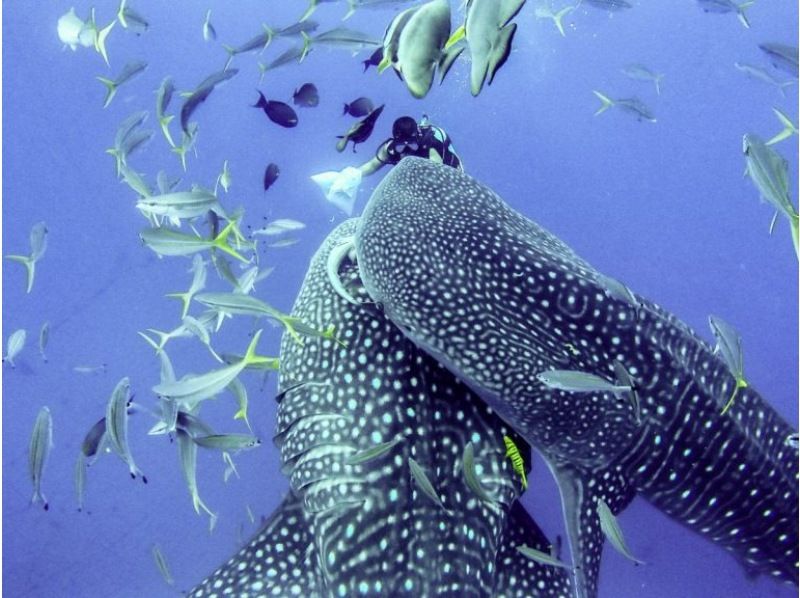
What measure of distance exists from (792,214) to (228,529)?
8.64 metres

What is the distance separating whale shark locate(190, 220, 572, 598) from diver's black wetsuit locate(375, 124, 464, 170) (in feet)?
6.72

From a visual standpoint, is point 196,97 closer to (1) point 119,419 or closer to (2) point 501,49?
(1) point 119,419

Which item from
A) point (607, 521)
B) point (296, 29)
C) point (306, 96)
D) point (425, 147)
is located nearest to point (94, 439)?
point (607, 521)

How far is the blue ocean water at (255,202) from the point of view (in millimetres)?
8711

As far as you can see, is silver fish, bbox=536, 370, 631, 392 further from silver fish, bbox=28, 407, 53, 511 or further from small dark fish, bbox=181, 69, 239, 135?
small dark fish, bbox=181, 69, 239, 135

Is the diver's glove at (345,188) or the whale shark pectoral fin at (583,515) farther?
the diver's glove at (345,188)

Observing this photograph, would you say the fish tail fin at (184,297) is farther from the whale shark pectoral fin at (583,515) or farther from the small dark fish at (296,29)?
the small dark fish at (296,29)

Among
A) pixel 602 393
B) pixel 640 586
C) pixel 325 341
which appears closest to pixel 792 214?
pixel 602 393

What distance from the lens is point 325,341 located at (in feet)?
9.24

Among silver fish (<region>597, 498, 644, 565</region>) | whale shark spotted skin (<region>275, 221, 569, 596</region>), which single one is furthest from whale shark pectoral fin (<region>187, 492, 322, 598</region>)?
silver fish (<region>597, 498, 644, 565</region>)

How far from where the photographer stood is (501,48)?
242cm

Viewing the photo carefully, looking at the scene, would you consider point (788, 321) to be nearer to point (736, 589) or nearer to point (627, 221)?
point (627, 221)

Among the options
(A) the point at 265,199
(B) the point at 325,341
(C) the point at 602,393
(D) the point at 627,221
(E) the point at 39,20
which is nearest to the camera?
(C) the point at 602,393

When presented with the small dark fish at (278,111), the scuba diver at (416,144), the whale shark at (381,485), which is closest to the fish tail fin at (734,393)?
the whale shark at (381,485)
